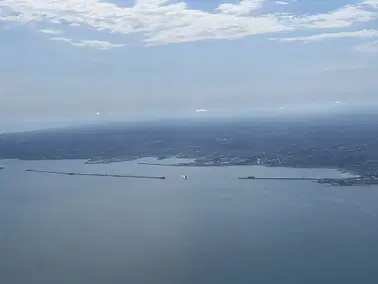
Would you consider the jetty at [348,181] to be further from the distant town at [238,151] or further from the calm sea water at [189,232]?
the calm sea water at [189,232]

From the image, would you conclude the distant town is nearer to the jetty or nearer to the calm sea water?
the jetty

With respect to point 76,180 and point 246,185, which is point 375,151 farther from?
point 76,180

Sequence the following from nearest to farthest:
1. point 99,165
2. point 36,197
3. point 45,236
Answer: point 45,236, point 36,197, point 99,165

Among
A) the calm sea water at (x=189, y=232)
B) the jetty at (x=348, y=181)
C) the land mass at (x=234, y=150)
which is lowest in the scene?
the calm sea water at (x=189, y=232)

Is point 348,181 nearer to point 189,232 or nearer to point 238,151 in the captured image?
point 189,232

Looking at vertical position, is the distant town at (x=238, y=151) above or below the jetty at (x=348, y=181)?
above

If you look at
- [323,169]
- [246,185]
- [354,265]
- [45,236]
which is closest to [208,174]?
[246,185]

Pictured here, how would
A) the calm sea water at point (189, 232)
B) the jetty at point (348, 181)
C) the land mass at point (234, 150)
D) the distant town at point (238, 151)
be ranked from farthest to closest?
the land mass at point (234, 150) → the distant town at point (238, 151) → the jetty at point (348, 181) → the calm sea water at point (189, 232)

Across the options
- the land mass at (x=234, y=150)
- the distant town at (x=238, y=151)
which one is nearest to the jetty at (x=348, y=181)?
the distant town at (x=238, y=151)

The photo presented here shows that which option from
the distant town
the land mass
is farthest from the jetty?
the land mass
